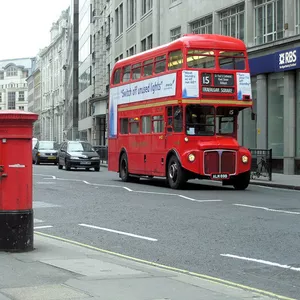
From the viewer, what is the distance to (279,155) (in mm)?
28094

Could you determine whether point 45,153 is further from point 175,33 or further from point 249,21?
point 249,21

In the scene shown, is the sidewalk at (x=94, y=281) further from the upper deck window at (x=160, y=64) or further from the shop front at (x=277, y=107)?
the shop front at (x=277, y=107)

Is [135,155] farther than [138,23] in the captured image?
No

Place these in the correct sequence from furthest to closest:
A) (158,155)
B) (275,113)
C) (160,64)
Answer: (275,113) → (158,155) → (160,64)

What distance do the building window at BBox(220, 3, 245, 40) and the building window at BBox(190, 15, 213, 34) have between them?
138cm

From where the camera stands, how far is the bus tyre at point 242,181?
64.3ft

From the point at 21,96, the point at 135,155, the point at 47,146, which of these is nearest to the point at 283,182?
the point at 135,155

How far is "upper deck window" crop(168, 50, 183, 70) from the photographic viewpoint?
19328 millimetres

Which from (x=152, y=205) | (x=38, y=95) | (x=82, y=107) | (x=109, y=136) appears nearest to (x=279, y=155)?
(x=109, y=136)

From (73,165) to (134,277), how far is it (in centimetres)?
2769

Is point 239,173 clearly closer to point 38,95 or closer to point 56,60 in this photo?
point 56,60

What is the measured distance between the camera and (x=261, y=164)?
24.2 meters

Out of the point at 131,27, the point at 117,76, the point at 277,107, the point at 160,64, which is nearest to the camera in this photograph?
the point at 160,64

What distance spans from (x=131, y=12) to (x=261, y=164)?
29.3 meters
